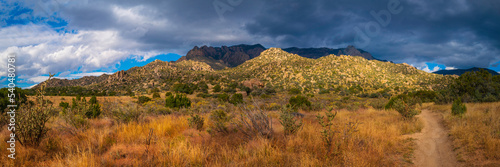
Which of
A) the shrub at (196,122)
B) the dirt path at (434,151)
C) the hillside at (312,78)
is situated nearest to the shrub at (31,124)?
the shrub at (196,122)

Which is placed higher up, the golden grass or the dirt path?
the golden grass

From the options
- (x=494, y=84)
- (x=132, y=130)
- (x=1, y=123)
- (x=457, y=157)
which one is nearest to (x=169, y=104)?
(x=1, y=123)

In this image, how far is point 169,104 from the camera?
19.9 m

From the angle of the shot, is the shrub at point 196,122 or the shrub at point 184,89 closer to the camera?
the shrub at point 196,122

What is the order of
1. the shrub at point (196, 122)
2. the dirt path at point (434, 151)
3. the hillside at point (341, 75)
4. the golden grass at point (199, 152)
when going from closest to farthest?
the golden grass at point (199, 152), the dirt path at point (434, 151), the shrub at point (196, 122), the hillside at point (341, 75)

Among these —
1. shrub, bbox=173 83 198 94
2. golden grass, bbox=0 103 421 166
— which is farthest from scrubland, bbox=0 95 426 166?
shrub, bbox=173 83 198 94

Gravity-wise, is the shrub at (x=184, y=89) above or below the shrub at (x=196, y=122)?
above

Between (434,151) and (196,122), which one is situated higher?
(196,122)

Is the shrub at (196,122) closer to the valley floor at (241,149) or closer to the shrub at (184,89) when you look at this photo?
the valley floor at (241,149)

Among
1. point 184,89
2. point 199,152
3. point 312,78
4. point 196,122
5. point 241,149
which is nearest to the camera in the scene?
point 199,152

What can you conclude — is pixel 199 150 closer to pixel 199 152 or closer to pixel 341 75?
pixel 199 152

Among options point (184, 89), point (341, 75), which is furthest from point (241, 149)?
point (341, 75)

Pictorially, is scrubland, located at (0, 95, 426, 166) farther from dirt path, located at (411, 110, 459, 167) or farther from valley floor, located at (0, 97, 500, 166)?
dirt path, located at (411, 110, 459, 167)

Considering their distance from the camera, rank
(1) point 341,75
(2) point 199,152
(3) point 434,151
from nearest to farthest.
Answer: (2) point 199,152
(3) point 434,151
(1) point 341,75
